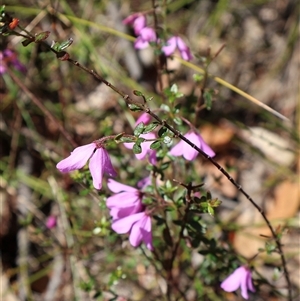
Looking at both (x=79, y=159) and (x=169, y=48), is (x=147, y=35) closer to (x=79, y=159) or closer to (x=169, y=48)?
(x=169, y=48)

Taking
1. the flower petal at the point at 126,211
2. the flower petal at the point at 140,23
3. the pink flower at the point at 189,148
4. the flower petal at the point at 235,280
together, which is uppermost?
the flower petal at the point at 140,23

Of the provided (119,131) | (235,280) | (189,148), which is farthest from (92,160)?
(119,131)

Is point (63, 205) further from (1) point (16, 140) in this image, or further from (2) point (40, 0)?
(2) point (40, 0)

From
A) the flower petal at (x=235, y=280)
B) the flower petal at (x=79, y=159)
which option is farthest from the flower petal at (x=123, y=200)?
the flower petal at (x=235, y=280)

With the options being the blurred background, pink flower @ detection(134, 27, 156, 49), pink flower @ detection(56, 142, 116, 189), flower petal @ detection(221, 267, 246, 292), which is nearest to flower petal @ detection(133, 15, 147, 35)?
pink flower @ detection(134, 27, 156, 49)

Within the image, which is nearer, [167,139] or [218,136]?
[167,139]

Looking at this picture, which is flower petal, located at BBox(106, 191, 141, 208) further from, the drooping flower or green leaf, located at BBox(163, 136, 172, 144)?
the drooping flower

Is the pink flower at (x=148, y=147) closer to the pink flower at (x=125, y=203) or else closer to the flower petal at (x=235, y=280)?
the pink flower at (x=125, y=203)

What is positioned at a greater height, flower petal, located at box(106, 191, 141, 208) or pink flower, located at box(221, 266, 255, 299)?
flower petal, located at box(106, 191, 141, 208)
